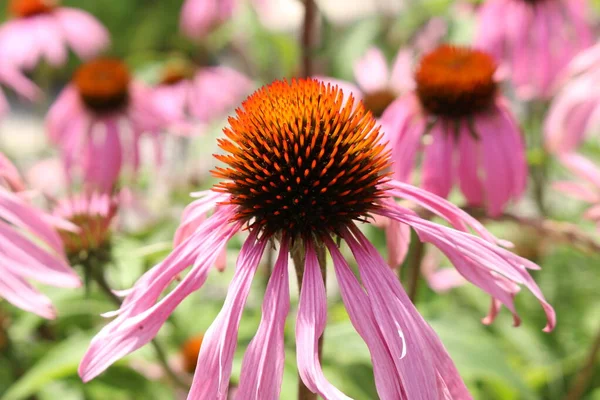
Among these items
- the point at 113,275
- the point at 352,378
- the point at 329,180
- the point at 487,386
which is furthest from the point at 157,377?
the point at 329,180

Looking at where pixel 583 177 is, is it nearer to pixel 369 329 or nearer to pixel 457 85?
pixel 457 85

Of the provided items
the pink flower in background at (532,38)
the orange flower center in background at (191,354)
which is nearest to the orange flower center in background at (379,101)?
the pink flower in background at (532,38)

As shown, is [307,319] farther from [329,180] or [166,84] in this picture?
[166,84]

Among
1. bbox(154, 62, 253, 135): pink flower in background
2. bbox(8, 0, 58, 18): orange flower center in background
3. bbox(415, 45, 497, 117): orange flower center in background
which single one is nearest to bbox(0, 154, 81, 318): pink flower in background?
bbox(415, 45, 497, 117): orange flower center in background

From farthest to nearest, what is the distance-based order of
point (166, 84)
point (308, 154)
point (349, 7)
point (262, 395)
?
1. point (349, 7)
2. point (166, 84)
3. point (308, 154)
4. point (262, 395)

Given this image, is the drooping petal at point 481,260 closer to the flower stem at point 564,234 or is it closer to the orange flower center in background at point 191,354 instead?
the flower stem at point 564,234

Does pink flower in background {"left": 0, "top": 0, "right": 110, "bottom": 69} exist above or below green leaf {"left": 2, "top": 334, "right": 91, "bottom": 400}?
above

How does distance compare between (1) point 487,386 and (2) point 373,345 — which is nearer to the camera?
(2) point 373,345

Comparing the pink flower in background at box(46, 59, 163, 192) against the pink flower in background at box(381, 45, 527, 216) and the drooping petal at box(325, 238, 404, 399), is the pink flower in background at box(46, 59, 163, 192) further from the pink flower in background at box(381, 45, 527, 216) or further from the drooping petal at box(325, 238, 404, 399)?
the drooping petal at box(325, 238, 404, 399)
